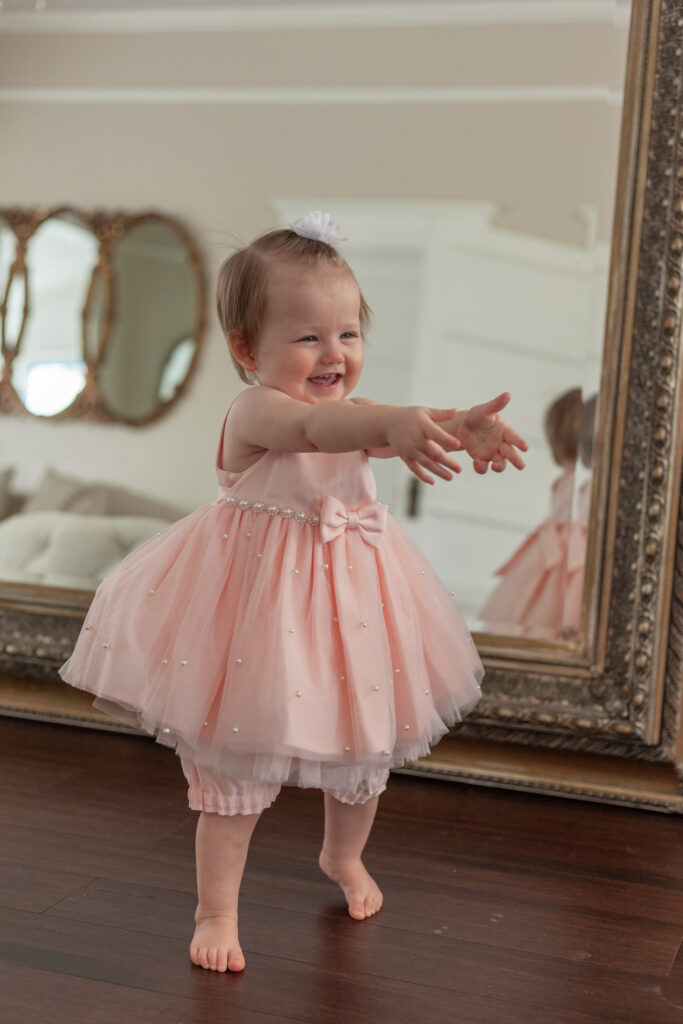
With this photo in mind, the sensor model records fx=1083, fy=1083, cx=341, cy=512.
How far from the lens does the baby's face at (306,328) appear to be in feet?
3.81

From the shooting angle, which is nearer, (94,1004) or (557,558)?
(94,1004)

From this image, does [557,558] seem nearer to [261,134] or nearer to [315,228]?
[315,228]

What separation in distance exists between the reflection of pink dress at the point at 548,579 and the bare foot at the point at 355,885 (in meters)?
0.63

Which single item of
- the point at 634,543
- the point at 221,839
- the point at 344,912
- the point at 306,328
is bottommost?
the point at 344,912

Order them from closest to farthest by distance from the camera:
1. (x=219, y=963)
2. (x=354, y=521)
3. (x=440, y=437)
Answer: (x=440, y=437), (x=219, y=963), (x=354, y=521)

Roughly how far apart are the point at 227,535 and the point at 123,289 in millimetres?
1025

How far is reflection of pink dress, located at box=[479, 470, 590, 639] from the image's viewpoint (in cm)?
176

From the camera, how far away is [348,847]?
1.25m

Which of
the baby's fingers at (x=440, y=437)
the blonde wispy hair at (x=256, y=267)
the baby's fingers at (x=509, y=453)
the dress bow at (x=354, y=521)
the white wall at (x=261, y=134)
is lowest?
the dress bow at (x=354, y=521)

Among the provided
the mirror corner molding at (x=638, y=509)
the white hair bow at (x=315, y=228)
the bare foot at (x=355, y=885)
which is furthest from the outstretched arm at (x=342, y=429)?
the mirror corner molding at (x=638, y=509)

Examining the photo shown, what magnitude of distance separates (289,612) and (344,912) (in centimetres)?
38

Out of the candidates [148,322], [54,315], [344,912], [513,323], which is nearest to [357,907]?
[344,912]

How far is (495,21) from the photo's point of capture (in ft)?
5.96

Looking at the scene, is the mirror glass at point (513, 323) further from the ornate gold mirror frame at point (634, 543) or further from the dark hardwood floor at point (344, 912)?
the dark hardwood floor at point (344, 912)
